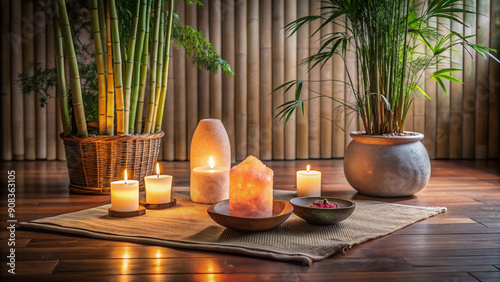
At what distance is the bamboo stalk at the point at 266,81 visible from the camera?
3.21m

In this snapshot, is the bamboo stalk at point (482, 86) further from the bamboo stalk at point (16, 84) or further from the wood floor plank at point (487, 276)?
the bamboo stalk at point (16, 84)

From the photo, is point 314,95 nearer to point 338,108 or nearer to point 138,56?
point 338,108

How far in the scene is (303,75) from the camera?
3270mm

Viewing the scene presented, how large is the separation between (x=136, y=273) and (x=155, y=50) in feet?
4.22

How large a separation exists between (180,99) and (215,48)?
396 millimetres

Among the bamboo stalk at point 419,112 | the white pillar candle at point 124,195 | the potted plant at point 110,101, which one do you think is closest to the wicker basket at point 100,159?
the potted plant at point 110,101

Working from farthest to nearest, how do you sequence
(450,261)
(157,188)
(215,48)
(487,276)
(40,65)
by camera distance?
(215,48)
(40,65)
(157,188)
(450,261)
(487,276)

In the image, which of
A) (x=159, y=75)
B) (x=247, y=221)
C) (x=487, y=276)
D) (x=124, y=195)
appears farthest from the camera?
(x=159, y=75)

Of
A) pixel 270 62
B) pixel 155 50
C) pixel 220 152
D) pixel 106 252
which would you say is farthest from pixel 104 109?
pixel 270 62

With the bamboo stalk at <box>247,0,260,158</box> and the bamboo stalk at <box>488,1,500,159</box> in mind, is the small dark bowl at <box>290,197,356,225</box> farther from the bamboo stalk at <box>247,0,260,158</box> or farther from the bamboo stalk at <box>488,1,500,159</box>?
the bamboo stalk at <box>488,1,500,159</box>

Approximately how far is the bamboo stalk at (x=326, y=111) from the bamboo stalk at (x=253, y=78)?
44cm

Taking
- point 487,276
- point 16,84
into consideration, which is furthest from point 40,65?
point 487,276

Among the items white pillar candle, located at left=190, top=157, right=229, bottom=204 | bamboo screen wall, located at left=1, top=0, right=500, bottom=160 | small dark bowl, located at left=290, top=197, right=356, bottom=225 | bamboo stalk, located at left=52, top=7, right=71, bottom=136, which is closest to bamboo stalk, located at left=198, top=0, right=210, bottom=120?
bamboo screen wall, located at left=1, top=0, right=500, bottom=160

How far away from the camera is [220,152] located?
198 cm
